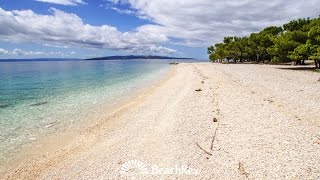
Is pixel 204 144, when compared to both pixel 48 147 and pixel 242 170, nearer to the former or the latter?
pixel 242 170

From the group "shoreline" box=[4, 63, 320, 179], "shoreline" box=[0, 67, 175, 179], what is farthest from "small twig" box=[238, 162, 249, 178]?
"shoreline" box=[0, 67, 175, 179]

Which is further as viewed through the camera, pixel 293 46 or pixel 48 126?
pixel 293 46

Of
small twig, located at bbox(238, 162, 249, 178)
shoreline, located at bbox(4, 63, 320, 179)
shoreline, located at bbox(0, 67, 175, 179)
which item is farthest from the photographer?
shoreline, located at bbox(0, 67, 175, 179)

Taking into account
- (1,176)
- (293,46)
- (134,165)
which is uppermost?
(293,46)

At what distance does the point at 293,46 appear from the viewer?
52.4 m

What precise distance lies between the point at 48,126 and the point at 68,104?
8.94m

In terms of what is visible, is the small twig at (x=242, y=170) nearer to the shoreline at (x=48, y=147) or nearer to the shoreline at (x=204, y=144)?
the shoreline at (x=204, y=144)

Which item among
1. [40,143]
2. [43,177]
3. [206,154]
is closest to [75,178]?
[43,177]

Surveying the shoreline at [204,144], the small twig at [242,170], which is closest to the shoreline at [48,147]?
the shoreline at [204,144]

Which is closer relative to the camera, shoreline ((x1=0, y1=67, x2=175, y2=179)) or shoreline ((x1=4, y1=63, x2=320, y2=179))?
shoreline ((x1=4, y1=63, x2=320, y2=179))

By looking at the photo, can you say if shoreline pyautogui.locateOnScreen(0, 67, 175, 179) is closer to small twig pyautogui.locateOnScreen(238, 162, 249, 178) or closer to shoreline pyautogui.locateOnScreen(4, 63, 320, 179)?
shoreline pyautogui.locateOnScreen(4, 63, 320, 179)

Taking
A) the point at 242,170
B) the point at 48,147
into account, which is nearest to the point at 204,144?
the point at 242,170

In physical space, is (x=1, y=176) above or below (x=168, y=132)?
below

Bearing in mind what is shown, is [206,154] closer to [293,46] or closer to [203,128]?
[203,128]
